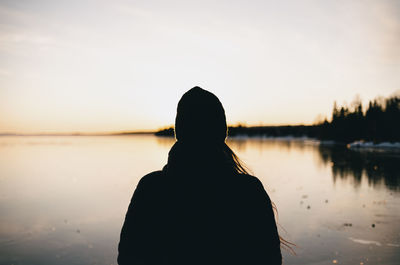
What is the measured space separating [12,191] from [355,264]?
20.2 meters

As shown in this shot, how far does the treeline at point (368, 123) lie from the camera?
3022 inches

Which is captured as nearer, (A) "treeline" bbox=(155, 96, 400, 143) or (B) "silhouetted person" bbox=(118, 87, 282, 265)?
(B) "silhouetted person" bbox=(118, 87, 282, 265)

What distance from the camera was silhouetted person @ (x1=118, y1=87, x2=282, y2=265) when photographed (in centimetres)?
188

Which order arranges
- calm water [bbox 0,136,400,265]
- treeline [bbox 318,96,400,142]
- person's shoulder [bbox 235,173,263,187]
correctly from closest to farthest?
person's shoulder [bbox 235,173,263,187] → calm water [bbox 0,136,400,265] → treeline [bbox 318,96,400,142]

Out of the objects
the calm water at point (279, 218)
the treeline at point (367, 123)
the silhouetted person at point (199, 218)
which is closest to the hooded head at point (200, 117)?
the silhouetted person at point (199, 218)

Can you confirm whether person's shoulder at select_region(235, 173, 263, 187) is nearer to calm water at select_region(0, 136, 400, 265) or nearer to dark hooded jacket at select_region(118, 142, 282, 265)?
dark hooded jacket at select_region(118, 142, 282, 265)

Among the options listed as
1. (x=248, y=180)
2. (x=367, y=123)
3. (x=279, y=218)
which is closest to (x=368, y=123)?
(x=367, y=123)

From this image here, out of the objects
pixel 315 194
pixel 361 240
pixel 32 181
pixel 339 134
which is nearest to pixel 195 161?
pixel 361 240

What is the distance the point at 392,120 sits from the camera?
76000 mm

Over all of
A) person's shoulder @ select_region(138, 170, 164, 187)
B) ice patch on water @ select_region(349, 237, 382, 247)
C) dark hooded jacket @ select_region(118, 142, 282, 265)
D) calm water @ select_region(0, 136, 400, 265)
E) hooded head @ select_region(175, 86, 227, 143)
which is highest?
hooded head @ select_region(175, 86, 227, 143)

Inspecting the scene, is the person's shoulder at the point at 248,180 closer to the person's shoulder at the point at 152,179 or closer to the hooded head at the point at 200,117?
the hooded head at the point at 200,117

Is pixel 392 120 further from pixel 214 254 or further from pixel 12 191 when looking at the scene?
pixel 214 254

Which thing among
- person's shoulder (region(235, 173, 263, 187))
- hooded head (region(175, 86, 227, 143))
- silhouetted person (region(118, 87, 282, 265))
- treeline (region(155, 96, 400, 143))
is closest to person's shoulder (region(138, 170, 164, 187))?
silhouetted person (region(118, 87, 282, 265))

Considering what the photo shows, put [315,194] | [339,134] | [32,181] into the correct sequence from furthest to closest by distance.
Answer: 1. [339,134]
2. [32,181]
3. [315,194]
